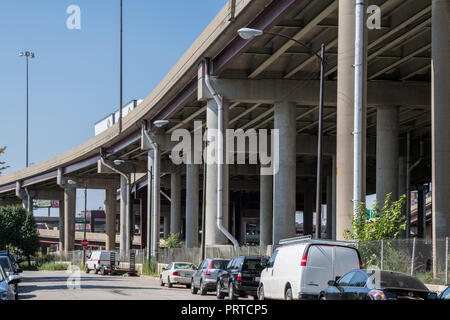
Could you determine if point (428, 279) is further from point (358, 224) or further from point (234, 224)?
point (234, 224)

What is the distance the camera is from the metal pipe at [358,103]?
26656 mm

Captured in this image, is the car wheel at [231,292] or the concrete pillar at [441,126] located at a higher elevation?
the concrete pillar at [441,126]

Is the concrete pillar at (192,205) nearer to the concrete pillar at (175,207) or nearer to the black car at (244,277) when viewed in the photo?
the concrete pillar at (175,207)

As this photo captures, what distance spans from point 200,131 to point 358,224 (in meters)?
41.6

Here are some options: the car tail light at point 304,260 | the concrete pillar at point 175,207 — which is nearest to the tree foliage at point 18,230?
the concrete pillar at point 175,207

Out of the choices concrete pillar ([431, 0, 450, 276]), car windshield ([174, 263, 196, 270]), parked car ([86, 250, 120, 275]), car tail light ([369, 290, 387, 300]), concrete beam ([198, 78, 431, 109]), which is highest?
concrete beam ([198, 78, 431, 109])

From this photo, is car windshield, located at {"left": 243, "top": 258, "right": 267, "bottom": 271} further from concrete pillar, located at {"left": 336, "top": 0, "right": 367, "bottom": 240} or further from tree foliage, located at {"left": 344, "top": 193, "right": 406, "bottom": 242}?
tree foliage, located at {"left": 344, "top": 193, "right": 406, "bottom": 242}

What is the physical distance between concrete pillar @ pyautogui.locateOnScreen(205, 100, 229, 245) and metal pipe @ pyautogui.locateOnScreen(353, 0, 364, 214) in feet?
73.8

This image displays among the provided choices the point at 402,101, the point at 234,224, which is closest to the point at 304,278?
the point at 402,101

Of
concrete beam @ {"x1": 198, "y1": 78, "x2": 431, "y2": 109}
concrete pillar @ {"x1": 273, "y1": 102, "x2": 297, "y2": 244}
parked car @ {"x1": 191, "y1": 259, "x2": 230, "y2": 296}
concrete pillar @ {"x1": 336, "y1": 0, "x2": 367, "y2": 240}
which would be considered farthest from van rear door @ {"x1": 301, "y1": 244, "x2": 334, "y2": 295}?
concrete pillar @ {"x1": 273, "y1": 102, "x2": 297, "y2": 244}

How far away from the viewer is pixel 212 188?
51.0 metres

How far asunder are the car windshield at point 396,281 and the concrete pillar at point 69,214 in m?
89.8

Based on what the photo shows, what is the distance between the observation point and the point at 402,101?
5156 centimetres

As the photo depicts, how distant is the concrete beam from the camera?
49312 millimetres
